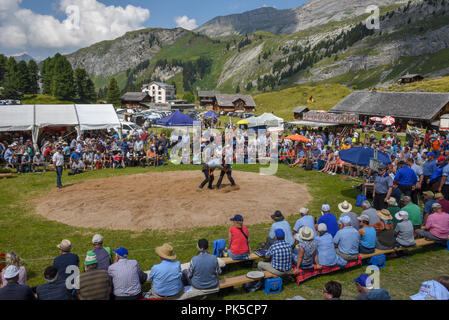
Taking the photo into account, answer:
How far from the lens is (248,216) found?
37.7 ft

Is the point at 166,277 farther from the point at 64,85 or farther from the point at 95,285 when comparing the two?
the point at 64,85

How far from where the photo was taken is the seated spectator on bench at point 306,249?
7.00m

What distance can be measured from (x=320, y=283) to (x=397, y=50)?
17308cm

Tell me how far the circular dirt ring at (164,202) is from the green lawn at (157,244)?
438 mm

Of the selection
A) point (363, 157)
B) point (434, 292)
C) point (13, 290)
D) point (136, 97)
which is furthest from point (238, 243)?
point (136, 97)

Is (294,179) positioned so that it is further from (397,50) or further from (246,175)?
(397,50)

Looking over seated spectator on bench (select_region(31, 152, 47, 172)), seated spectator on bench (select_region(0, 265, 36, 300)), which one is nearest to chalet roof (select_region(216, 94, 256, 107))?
seated spectator on bench (select_region(31, 152, 47, 172))

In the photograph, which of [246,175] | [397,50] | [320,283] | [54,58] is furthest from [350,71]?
[320,283]

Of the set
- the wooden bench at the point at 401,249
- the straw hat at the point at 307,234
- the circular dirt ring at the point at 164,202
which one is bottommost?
the wooden bench at the point at 401,249

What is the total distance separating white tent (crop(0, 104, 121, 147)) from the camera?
21.1 metres

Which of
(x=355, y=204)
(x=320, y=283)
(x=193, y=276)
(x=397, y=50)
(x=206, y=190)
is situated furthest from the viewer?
(x=397, y=50)

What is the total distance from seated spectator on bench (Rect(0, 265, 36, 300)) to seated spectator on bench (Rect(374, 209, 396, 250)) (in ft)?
26.9

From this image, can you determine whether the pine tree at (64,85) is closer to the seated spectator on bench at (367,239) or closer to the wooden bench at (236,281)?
the wooden bench at (236,281)

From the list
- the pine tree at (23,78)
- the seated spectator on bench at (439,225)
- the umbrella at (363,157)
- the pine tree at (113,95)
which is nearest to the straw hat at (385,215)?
the seated spectator on bench at (439,225)
